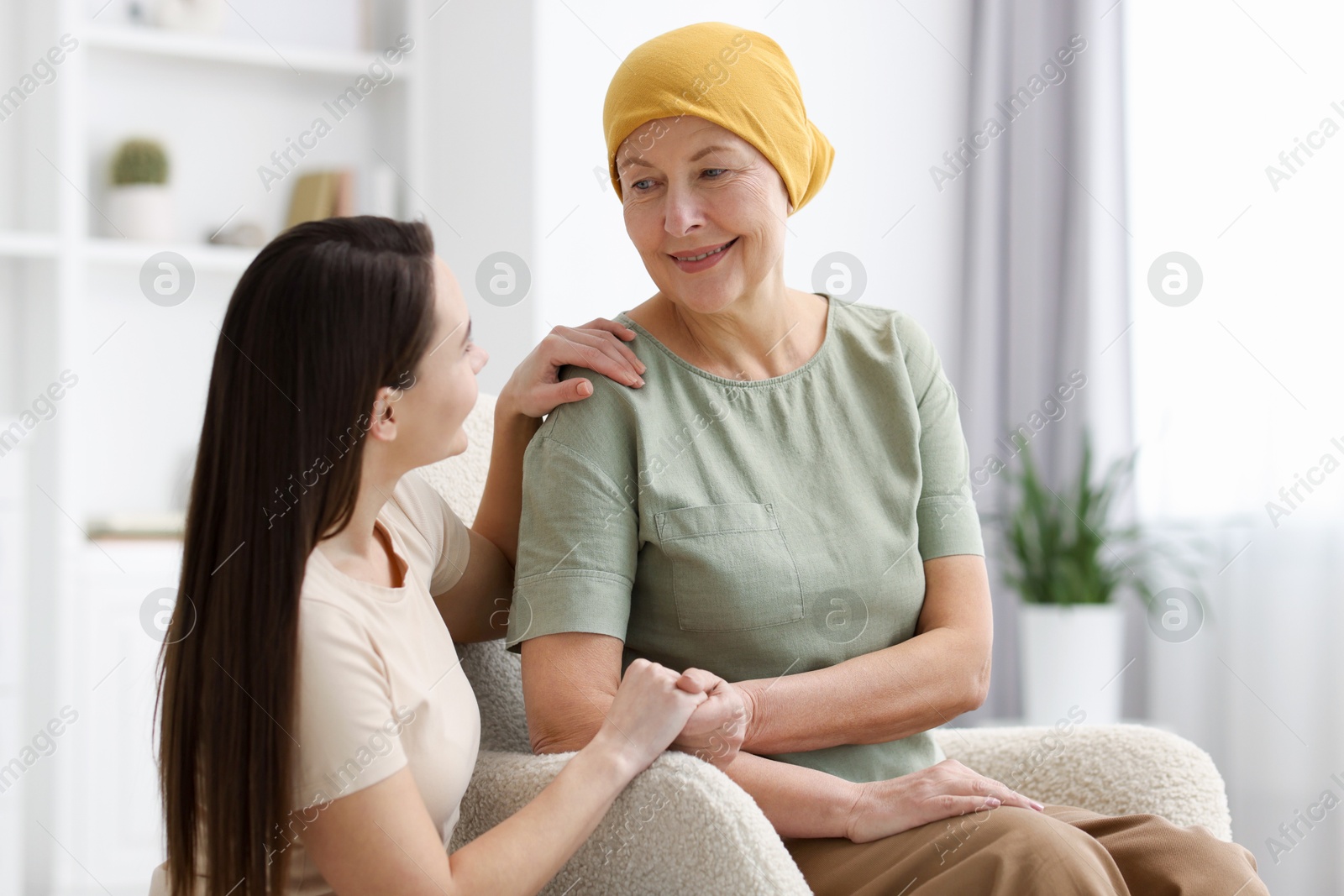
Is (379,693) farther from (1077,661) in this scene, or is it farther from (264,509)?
(1077,661)

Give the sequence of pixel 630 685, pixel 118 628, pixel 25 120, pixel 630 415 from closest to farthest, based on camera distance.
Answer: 1. pixel 630 685
2. pixel 630 415
3. pixel 118 628
4. pixel 25 120

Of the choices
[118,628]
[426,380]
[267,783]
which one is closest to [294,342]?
[426,380]

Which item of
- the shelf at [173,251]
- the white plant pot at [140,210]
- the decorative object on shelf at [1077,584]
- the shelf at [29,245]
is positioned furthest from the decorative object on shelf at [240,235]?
the decorative object on shelf at [1077,584]

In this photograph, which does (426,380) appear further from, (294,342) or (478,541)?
(478,541)

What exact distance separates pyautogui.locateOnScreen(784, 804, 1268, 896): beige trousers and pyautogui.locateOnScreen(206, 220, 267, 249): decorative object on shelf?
2.59 meters

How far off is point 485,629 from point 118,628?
73.3 inches

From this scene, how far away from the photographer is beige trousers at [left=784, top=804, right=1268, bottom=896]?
995 mm

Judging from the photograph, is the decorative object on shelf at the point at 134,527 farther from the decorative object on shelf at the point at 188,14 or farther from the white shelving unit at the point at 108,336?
the decorative object on shelf at the point at 188,14

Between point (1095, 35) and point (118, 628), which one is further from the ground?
point (1095, 35)

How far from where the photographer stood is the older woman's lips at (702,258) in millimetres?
1284

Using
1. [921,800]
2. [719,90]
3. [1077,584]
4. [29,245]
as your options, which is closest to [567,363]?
[719,90]

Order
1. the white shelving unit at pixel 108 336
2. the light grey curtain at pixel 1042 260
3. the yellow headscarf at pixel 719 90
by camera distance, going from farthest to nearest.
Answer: the light grey curtain at pixel 1042 260 → the white shelving unit at pixel 108 336 → the yellow headscarf at pixel 719 90

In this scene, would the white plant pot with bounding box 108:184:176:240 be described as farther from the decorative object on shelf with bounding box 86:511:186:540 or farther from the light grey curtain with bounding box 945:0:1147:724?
the light grey curtain with bounding box 945:0:1147:724

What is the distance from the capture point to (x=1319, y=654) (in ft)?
8.56
